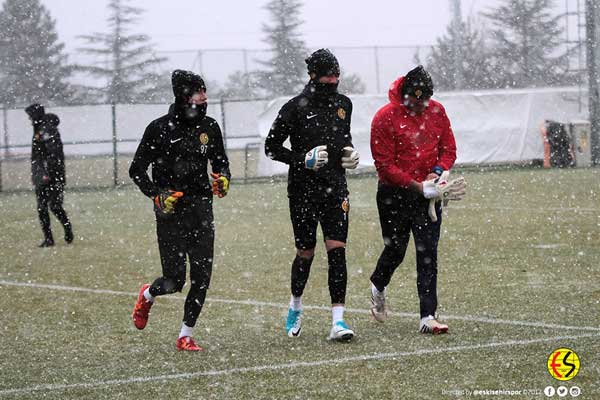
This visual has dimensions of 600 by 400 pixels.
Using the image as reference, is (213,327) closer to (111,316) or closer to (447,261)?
(111,316)

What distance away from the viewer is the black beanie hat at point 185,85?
7.57 m

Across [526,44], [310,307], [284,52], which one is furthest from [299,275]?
[526,44]

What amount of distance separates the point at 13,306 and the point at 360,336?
3.93m

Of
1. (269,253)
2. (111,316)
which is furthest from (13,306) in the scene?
(269,253)

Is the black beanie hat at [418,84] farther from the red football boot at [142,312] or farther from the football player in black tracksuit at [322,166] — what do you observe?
the red football boot at [142,312]

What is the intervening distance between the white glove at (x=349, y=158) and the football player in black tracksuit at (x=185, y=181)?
0.90m

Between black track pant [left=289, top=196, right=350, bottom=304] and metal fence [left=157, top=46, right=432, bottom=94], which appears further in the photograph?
metal fence [left=157, top=46, right=432, bottom=94]

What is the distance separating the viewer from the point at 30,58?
57844 millimetres

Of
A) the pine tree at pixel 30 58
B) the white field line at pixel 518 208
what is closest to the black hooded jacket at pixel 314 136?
the white field line at pixel 518 208

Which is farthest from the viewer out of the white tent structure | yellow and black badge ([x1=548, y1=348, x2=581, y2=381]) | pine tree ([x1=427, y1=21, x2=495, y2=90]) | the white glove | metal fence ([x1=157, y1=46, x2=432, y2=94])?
pine tree ([x1=427, y1=21, x2=495, y2=90])

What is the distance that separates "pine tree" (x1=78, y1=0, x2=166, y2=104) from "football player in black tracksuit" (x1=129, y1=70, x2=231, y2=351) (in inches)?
1579

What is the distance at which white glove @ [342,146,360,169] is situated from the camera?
7770mm

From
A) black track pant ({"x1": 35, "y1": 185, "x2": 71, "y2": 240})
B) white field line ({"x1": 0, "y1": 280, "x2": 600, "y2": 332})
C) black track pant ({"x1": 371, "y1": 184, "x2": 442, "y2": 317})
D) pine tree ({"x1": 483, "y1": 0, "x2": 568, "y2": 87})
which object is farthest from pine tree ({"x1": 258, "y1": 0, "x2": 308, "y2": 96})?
black track pant ({"x1": 371, "y1": 184, "x2": 442, "y2": 317})

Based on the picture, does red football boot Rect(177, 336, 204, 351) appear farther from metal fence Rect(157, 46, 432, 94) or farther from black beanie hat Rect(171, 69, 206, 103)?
metal fence Rect(157, 46, 432, 94)
